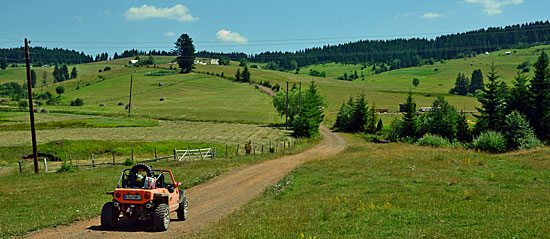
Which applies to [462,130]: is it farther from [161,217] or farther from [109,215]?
[109,215]

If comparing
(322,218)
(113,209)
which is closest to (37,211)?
(113,209)

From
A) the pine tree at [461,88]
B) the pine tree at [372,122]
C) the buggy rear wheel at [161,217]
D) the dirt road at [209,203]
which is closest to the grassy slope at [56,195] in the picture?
the dirt road at [209,203]

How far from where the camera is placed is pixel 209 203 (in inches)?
922

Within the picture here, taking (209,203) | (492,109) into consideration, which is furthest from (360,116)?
(209,203)

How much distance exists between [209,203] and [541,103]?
57.1 meters

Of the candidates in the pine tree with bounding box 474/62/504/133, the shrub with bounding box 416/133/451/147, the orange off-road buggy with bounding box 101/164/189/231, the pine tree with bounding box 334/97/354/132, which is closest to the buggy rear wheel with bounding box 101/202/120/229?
the orange off-road buggy with bounding box 101/164/189/231

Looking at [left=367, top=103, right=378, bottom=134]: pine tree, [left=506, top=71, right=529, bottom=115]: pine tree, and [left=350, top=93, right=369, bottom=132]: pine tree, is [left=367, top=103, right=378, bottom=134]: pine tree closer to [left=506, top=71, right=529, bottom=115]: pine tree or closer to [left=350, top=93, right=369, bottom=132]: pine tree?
[left=350, top=93, right=369, bottom=132]: pine tree

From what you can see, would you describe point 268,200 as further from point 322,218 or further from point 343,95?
point 343,95

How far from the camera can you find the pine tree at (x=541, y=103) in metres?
59.9

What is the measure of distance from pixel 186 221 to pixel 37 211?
7694 millimetres

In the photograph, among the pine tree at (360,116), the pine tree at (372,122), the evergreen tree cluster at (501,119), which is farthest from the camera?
the pine tree at (360,116)

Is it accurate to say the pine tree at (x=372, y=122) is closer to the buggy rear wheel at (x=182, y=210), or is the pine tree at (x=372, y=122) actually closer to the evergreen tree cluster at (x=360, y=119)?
the evergreen tree cluster at (x=360, y=119)

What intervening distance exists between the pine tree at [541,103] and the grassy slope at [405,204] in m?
27.9

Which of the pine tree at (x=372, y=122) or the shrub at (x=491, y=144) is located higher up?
the shrub at (x=491, y=144)
